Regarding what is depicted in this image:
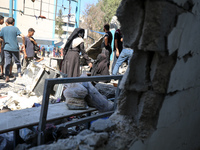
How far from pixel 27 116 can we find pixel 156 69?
1.59 metres

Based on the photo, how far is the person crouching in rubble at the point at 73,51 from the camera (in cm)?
466

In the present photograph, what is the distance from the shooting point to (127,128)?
168 cm

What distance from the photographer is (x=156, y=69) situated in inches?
62.1

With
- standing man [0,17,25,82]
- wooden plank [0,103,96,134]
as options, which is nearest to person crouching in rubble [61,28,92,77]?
standing man [0,17,25,82]

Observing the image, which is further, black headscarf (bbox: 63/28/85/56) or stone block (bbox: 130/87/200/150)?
black headscarf (bbox: 63/28/85/56)

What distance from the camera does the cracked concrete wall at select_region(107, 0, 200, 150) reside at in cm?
144

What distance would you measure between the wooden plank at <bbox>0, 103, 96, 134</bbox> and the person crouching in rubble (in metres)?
2.24

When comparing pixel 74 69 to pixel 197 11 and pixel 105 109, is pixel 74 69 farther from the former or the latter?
pixel 197 11

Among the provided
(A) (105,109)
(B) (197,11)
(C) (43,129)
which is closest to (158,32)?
(B) (197,11)

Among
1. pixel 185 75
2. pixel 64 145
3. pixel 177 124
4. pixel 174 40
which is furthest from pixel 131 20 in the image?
pixel 177 124

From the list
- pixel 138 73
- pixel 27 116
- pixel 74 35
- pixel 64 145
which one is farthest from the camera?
pixel 74 35

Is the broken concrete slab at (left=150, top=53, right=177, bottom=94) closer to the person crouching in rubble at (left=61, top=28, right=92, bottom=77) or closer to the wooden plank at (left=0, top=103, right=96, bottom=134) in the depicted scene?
the wooden plank at (left=0, top=103, right=96, bottom=134)

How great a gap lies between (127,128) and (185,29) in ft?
3.31

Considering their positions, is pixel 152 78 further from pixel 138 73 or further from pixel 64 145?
pixel 64 145
